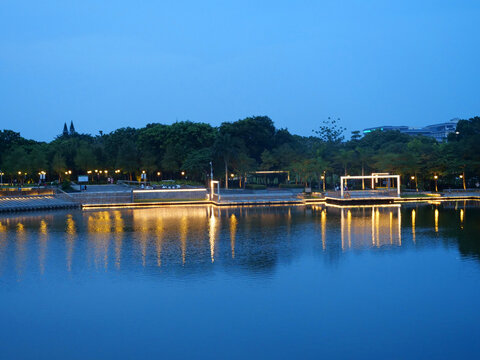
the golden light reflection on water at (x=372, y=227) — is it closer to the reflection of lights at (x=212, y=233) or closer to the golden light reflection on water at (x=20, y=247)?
the reflection of lights at (x=212, y=233)

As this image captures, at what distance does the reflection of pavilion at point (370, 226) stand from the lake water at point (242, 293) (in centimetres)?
16

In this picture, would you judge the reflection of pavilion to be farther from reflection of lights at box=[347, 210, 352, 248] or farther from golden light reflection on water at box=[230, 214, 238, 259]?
golden light reflection on water at box=[230, 214, 238, 259]

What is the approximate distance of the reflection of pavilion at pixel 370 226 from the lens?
83.3ft

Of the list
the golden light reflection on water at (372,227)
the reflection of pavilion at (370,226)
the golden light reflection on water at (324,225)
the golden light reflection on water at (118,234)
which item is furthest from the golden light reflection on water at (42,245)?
the reflection of pavilion at (370,226)

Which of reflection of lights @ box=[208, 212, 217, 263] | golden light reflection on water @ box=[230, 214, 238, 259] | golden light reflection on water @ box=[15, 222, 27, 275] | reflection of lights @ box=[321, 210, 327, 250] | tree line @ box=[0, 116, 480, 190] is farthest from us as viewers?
tree line @ box=[0, 116, 480, 190]

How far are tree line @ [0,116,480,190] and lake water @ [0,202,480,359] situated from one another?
27.3 meters

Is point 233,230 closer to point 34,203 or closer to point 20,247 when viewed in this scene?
point 20,247

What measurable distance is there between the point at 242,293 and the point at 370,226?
57.0 feet

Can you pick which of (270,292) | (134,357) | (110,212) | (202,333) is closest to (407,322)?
(270,292)

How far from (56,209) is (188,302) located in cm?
3504

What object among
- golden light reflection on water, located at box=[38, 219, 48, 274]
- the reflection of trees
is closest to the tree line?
the reflection of trees

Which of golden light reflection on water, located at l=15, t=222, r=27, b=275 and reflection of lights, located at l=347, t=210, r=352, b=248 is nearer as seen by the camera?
golden light reflection on water, located at l=15, t=222, r=27, b=275

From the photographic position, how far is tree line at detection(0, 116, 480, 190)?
184ft

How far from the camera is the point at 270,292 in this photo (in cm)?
1611
